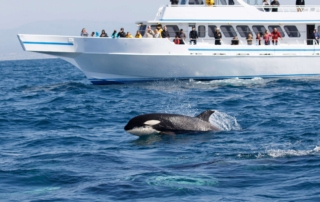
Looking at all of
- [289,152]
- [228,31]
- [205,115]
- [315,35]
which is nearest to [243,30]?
[228,31]

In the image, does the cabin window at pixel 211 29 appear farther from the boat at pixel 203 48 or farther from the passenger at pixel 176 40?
the passenger at pixel 176 40

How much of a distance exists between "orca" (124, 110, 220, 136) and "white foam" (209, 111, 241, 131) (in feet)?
4.79

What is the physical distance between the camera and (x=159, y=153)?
13016mm

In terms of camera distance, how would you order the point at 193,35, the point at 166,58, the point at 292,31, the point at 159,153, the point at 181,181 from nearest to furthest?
1. the point at 181,181
2. the point at 159,153
3. the point at 166,58
4. the point at 193,35
5. the point at 292,31

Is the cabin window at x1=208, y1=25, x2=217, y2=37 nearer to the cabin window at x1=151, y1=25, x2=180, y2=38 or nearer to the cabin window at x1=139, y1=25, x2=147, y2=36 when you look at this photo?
the cabin window at x1=151, y1=25, x2=180, y2=38

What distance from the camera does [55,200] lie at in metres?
9.73

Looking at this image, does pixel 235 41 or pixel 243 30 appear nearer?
pixel 235 41

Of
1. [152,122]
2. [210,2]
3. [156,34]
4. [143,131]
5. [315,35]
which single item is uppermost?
[152,122]

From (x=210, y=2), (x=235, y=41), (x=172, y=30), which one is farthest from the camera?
(x=172, y=30)

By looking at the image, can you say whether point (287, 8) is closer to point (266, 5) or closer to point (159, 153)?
point (266, 5)

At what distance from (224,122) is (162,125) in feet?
10.4

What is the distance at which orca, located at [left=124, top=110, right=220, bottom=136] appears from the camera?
14.5 m

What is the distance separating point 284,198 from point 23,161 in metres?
5.92

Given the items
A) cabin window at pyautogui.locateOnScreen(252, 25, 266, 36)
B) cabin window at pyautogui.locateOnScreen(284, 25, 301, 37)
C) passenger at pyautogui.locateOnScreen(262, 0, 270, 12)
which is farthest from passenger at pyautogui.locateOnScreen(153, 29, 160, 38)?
cabin window at pyautogui.locateOnScreen(284, 25, 301, 37)
